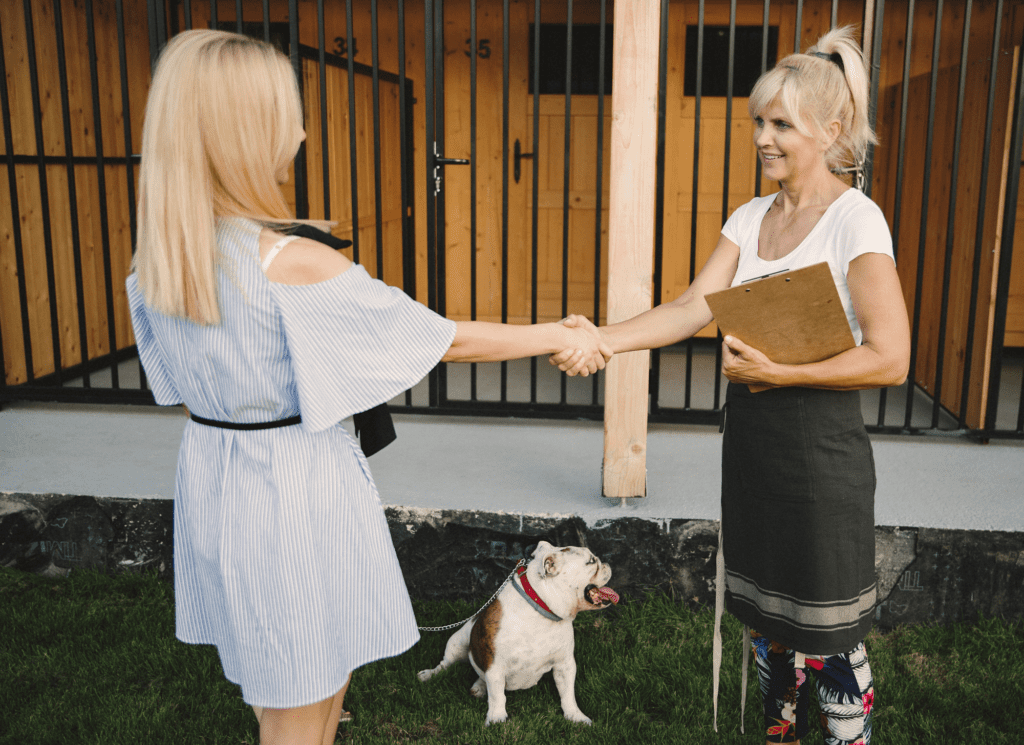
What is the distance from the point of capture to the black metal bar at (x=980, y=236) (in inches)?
145

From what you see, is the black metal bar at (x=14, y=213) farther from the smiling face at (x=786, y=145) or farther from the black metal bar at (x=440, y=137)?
the smiling face at (x=786, y=145)

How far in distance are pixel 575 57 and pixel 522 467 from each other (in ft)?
12.9

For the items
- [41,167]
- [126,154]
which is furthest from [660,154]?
[41,167]

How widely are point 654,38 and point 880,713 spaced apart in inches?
87.1

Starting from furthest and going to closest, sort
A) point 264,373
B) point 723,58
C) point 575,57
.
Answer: point 575,57 < point 723,58 < point 264,373

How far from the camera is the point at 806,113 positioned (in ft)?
6.27

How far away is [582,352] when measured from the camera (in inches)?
89.9

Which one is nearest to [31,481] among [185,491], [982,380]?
[185,491]

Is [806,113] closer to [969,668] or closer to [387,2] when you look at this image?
[969,668]

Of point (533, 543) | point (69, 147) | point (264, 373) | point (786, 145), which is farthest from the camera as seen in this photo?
point (69, 147)

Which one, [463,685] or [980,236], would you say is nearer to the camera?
[463,685]

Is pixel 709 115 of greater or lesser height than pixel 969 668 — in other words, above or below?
above

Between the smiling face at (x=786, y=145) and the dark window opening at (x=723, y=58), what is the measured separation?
4526 millimetres

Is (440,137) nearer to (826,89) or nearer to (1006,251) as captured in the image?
(826,89)
